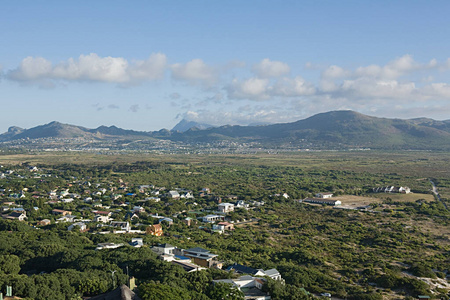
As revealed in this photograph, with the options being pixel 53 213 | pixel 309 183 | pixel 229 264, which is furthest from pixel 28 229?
pixel 309 183

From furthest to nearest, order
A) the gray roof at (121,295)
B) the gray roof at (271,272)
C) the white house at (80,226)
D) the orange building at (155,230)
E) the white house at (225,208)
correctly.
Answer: the white house at (225,208)
the orange building at (155,230)
the white house at (80,226)
the gray roof at (271,272)
the gray roof at (121,295)

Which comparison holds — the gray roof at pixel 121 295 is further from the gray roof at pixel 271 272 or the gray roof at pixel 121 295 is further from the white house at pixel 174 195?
the white house at pixel 174 195

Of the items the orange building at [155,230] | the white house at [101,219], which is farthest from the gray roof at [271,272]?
the white house at [101,219]

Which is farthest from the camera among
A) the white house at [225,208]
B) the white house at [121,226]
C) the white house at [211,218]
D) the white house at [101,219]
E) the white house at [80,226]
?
the white house at [225,208]

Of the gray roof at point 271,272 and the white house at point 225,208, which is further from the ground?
the gray roof at point 271,272

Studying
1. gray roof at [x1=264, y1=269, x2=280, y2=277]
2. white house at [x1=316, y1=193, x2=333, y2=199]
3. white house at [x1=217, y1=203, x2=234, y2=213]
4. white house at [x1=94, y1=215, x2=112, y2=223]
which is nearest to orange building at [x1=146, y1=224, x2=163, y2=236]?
white house at [x1=94, y1=215, x2=112, y2=223]

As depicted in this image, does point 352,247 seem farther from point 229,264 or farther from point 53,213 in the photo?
point 53,213

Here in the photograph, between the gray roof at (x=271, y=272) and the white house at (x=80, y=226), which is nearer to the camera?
the gray roof at (x=271, y=272)

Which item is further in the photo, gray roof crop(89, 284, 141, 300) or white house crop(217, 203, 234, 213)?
white house crop(217, 203, 234, 213)

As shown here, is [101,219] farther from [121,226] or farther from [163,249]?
[163,249]

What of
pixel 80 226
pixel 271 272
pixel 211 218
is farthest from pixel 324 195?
pixel 271 272

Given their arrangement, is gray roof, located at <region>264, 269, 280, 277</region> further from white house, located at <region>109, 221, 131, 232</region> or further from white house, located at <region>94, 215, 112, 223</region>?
white house, located at <region>94, 215, 112, 223</region>
